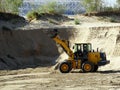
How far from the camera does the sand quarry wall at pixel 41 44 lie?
41594 millimetres

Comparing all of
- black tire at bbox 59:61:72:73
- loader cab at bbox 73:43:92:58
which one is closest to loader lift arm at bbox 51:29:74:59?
loader cab at bbox 73:43:92:58

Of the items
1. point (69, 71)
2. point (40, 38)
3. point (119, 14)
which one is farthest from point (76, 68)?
point (119, 14)

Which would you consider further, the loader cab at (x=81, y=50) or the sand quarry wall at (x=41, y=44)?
the sand quarry wall at (x=41, y=44)

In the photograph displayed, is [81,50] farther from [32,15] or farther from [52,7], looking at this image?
[52,7]

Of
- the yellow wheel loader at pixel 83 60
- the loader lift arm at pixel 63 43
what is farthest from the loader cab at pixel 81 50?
the loader lift arm at pixel 63 43

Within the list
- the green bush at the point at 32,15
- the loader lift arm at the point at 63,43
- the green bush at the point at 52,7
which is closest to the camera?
the loader lift arm at the point at 63,43

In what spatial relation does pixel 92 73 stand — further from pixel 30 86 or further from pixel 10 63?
pixel 10 63

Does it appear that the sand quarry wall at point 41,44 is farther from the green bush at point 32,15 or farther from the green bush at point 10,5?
the green bush at point 10,5

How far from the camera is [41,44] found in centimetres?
4553

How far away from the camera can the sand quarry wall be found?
41594 mm

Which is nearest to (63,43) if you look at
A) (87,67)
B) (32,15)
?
(87,67)

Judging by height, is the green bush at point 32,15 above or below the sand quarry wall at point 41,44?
above

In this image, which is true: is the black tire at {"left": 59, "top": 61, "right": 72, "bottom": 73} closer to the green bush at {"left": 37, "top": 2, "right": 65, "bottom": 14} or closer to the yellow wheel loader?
the yellow wheel loader

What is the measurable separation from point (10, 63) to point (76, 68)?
36.6 feet
